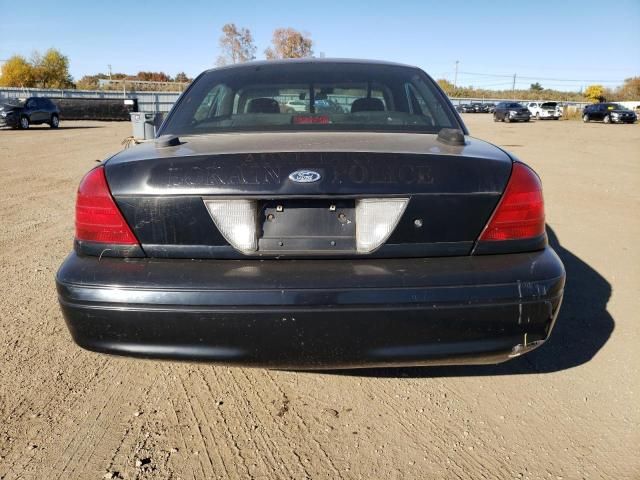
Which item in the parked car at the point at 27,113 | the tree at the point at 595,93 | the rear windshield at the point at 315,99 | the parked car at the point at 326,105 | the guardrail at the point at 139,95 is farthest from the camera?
the tree at the point at 595,93

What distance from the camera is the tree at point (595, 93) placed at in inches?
3012

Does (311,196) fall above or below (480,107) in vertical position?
above

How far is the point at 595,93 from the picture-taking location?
3059 inches

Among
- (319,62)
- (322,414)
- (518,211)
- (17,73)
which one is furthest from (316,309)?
(17,73)

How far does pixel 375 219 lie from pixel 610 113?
4037 centimetres

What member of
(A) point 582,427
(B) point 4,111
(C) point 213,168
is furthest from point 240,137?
(B) point 4,111

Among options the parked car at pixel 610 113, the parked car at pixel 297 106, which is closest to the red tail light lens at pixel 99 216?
the parked car at pixel 297 106

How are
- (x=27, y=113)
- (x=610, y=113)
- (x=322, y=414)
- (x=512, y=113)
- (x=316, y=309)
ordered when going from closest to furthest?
(x=316, y=309) → (x=322, y=414) → (x=27, y=113) → (x=610, y=113) → (x=512, y=113)

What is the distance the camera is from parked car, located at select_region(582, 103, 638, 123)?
34.6m

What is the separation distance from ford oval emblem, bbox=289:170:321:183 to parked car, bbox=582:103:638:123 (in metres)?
39.7

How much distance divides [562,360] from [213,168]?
7.35ft

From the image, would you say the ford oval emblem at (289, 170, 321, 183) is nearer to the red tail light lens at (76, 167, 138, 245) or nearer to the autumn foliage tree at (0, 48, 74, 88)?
the red tail light lens at (76, 167, 138, 245)

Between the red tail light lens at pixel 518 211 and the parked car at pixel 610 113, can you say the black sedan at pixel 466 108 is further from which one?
the red tail light lens at pixel 518 211

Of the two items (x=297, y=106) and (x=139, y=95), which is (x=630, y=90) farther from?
(x=297, y=106)
